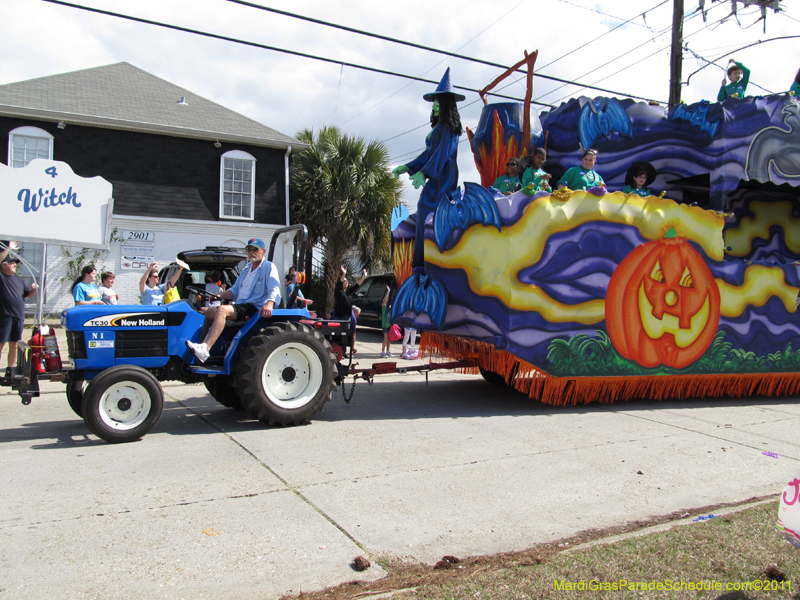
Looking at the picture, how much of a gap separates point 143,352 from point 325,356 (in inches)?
64.9

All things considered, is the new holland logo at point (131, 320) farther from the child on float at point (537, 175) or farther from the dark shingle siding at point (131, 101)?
the dark shingle siding at point (131, 101)

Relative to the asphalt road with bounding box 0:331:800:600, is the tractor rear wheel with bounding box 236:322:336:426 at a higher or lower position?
higher

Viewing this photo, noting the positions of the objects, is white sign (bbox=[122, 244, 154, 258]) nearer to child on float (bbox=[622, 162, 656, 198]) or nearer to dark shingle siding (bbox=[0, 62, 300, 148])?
dark shingle siding (bbox=[0, 62, 300, 148])

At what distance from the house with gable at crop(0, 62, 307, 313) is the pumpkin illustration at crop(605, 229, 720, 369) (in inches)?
517

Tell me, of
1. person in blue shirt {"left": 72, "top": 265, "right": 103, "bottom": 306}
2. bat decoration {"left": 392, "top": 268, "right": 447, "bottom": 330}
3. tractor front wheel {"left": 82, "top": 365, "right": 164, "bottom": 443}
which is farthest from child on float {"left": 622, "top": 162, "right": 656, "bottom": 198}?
person in blue shirt {"left": 72, "top": 265, "right": 103, "bottom": 306}

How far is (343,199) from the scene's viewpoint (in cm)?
1792

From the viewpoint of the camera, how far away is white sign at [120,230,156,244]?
657 inches

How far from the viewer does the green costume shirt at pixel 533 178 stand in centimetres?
690

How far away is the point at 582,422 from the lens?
20.9 ft

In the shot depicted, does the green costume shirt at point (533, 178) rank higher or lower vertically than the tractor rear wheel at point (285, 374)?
higher

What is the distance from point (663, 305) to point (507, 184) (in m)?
2.31

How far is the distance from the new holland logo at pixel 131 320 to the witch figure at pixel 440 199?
2869 millimetres

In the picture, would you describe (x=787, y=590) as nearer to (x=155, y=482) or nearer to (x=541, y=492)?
(x=541, y=492)

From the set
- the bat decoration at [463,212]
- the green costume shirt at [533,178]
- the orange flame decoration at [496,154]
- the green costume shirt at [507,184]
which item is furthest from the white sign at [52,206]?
the green costume shirt at [533,178]
